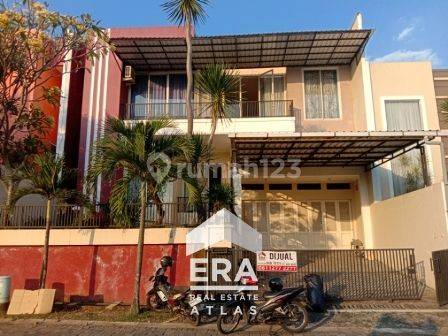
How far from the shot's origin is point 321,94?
16.5 meters

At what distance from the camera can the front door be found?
880 centimetres

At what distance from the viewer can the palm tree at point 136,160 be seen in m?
8.55

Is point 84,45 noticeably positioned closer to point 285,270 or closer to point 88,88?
point 88,88

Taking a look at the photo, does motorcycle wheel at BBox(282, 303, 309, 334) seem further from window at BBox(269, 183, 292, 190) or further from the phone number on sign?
window at BBox(269, 183, 292, 190)

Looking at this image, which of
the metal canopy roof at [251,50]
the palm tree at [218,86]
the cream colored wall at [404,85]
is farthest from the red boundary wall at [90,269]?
the cream colored wall at [404,85]

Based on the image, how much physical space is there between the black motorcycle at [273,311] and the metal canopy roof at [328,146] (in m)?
4.82

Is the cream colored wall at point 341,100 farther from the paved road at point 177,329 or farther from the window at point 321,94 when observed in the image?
the paved road at point 177,329

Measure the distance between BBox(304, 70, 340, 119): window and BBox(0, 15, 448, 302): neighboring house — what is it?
0.04 meters

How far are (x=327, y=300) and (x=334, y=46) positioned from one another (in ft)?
32.4

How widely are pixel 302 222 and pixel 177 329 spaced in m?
10.3

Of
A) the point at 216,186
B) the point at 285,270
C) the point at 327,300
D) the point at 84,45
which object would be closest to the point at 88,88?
the point at 84,45

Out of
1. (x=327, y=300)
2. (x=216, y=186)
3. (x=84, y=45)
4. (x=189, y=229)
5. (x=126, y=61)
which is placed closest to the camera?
(x=327, y=300)

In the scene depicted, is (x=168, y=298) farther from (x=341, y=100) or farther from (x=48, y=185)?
(x=341, y=100)

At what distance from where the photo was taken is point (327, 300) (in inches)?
361
